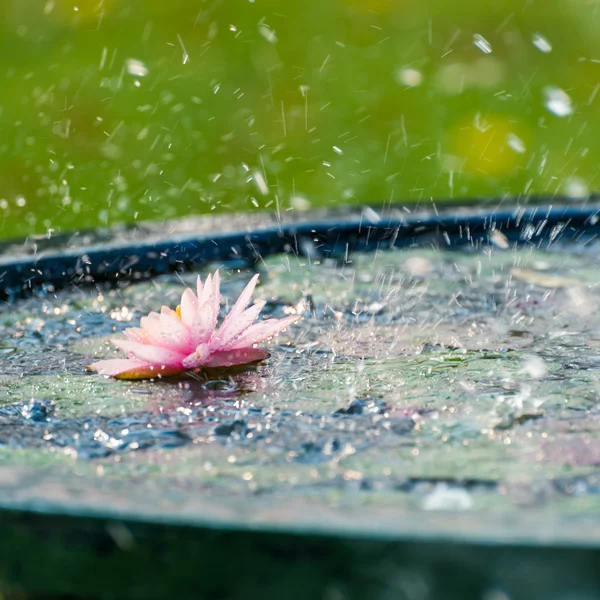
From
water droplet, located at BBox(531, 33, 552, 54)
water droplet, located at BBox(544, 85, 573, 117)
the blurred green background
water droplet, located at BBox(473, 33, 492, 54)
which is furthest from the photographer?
water droplet, located at BBox(473, 33, 492, 54)

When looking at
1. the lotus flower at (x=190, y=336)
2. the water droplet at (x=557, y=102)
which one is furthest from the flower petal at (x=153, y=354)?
the water droplet at (x=557, y=102)

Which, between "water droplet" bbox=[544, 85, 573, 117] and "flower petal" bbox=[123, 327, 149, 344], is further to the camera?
"water droplet" bbox=[544, 85, 573, 117]

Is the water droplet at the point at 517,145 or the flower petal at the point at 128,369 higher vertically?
the water droplet at the point at 517,145

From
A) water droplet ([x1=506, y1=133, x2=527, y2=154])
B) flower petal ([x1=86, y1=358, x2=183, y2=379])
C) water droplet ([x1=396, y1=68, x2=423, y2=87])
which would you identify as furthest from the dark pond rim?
water droplet ([x1=396, y1=68, x2=423, y2=87])

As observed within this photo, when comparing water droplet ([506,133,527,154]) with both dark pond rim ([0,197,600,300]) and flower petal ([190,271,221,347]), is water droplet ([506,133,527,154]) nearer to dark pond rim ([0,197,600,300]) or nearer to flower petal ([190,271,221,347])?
dark pond rim ([0,197,600,300])

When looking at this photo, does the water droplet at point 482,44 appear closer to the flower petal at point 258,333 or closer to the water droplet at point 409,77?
the water droplet at point 409,77

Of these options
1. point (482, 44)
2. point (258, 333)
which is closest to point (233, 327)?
point (258, 333)

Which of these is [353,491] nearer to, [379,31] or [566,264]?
[566,264]
